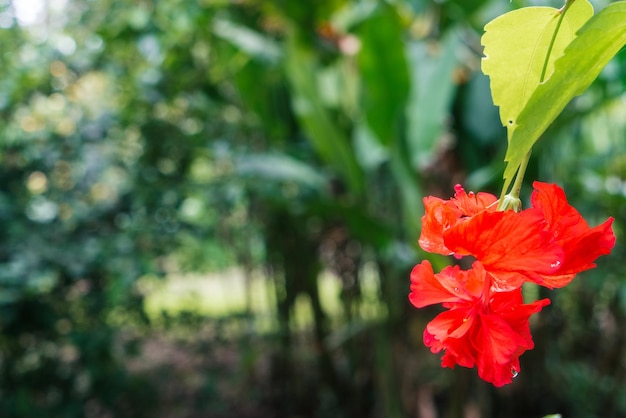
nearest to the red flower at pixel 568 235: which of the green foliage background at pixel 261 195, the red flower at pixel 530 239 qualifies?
the red flower at pixel 530 239

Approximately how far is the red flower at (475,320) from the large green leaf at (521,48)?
8 centimetres

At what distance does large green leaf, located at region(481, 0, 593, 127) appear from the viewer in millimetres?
292

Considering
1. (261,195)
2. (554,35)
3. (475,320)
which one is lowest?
(475,320)

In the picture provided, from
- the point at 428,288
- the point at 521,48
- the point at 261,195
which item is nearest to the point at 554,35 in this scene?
the point at 521,48

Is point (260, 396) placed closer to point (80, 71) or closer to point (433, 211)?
point (80, 71)

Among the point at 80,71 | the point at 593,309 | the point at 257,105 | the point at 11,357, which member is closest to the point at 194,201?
the point at 257,105

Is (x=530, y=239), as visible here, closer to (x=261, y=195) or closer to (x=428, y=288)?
(x=428, y=288)

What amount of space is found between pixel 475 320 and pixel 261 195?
4.84ft

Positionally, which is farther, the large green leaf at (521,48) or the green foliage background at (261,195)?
the green foliage background at (261,195)

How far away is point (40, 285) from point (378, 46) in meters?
1.02

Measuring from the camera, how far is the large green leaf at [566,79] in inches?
10.5

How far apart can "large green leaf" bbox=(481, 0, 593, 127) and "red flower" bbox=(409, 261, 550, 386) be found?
0.08 meters

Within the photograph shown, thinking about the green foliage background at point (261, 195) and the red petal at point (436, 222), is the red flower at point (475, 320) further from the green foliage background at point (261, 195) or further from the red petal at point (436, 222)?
the green foliage background at point (261, 195)

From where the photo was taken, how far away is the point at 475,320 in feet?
0.95
